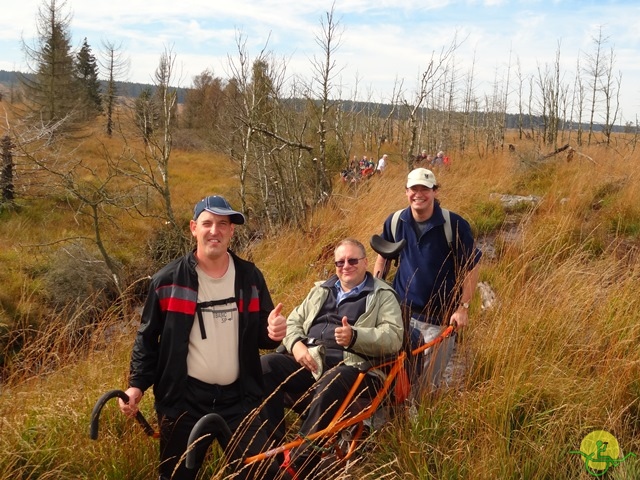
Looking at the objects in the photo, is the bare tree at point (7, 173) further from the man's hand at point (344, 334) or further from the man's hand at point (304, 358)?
the man's hand at point (344, 334)

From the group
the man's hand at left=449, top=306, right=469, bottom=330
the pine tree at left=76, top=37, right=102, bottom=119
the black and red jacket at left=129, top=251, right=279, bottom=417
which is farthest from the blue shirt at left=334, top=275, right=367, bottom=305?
the pine tree at left=76, top=37, right=102, bottom=119

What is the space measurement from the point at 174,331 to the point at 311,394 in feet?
3.53

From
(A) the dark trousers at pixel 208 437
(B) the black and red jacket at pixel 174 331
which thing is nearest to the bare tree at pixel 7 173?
(B) the black and red jacket at pixel 174 331

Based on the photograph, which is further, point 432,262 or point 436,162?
point 436,162

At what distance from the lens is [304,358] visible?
2.94 m

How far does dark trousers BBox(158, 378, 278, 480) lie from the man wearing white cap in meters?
1.34

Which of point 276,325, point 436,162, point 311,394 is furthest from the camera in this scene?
point 436,162

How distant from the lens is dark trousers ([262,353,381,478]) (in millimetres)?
2535

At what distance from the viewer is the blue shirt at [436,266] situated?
11.1 feet

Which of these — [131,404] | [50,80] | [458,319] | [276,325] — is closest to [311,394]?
[276,325]

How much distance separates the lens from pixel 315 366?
2.94 meters

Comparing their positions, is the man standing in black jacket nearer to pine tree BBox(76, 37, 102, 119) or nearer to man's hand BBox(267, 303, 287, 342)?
man's hand BBox(267, 303, 287, 342)

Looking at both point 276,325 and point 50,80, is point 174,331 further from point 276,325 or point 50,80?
point 50,80

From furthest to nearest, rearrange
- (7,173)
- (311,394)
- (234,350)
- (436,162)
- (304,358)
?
(436,162) → (7,173) → (311,394) → (304,358) → (234,350)
